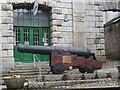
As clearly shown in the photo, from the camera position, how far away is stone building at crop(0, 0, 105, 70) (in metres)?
17.6

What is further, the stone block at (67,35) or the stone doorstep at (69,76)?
the stone block at (67,35)

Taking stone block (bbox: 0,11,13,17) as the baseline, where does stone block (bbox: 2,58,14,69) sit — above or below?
below

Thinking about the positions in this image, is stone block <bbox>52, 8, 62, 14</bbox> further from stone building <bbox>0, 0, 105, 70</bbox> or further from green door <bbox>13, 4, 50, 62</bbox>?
green door <bbox>13, 4, 50, 62</bbox>

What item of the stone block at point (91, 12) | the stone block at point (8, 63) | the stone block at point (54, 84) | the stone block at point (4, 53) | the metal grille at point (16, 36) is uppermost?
the stone block at point (91, 12)

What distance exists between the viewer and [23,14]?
17875 millimetres

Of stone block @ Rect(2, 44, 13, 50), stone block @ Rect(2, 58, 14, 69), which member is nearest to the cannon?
stone block @ Rect(2, 58, 14, 69)

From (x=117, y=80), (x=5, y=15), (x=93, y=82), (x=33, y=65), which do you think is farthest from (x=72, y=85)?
(x=5, y=15)

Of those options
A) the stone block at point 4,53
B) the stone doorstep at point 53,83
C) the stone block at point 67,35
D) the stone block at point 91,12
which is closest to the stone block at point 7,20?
the stone block at point 4,53

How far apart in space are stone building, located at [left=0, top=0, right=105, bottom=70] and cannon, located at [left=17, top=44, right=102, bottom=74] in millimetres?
4034

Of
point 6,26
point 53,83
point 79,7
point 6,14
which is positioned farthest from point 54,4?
point 53,83

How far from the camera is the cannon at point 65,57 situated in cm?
1298

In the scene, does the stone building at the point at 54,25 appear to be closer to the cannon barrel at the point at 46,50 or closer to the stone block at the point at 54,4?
the stone block at the point at 54,4

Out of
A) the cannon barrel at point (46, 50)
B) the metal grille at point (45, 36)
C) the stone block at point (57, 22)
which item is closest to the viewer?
the cannon barrel at point (46, 50)

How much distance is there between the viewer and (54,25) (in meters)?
17.6
